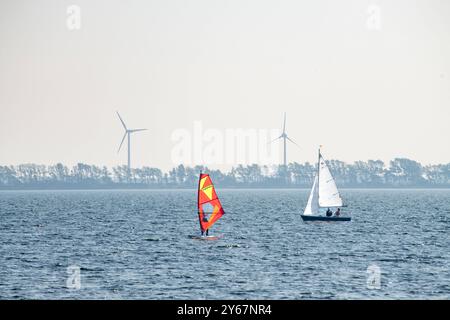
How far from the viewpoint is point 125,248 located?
3041 inches

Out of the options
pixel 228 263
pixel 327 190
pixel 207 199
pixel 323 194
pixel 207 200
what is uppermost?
pixel 327 190

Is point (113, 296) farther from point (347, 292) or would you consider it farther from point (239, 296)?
point (347, 292)

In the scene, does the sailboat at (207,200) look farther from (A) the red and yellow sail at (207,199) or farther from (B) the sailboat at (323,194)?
(B) the sailboat at (323,194)

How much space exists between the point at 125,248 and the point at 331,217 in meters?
40.7

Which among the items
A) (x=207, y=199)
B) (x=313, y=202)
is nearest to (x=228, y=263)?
(x=207, y=199)

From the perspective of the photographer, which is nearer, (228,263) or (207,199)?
(228,263)

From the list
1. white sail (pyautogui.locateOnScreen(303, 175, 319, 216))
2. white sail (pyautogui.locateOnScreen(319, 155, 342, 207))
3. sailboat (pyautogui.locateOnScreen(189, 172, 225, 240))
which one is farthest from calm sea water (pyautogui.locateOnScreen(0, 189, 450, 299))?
white sail (pyautogui.locateOnScreen(303, 175, 319, 216))

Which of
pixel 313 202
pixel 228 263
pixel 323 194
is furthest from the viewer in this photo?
pixel 313 202

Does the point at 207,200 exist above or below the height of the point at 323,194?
below

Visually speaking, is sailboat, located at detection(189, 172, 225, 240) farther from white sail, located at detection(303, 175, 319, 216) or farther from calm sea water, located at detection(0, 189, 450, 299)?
white sail, located at detection(303, 175, 319, 216)

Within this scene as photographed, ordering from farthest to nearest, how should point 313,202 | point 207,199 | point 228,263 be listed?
point 313,202
point 207,199
point 228,263

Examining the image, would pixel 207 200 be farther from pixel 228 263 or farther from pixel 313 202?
pixel 313 202
